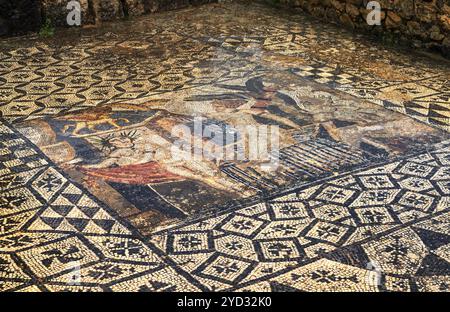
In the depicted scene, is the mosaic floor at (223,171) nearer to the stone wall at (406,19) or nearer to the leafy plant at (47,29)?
the stone wall at (406,19)

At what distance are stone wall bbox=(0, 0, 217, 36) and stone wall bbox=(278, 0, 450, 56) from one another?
157 cm

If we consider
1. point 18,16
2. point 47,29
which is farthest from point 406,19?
point 18,16

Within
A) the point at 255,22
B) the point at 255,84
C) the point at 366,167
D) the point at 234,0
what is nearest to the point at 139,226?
the point at 366,167

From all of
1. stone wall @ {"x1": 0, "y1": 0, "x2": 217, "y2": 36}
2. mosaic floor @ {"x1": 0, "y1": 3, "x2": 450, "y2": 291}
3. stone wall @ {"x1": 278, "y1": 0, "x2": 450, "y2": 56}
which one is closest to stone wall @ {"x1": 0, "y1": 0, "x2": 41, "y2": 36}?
stone wall @ {"x1": 0, "y1": 0, "x2": 217, "y2": 36}

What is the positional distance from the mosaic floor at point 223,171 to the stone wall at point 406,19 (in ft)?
0.57

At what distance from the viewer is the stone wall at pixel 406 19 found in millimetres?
5391

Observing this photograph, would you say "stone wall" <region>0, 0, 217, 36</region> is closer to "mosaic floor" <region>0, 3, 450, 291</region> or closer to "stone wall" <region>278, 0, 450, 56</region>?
"mosaic floor" <region>0, 3, 450, 291</region>

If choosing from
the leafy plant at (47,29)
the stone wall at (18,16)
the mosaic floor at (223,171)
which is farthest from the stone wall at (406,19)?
the stone wall at (18,16)

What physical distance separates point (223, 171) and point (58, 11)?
10.4ft

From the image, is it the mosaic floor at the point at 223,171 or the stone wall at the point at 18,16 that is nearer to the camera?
the mosaic floor at the point at 223,171

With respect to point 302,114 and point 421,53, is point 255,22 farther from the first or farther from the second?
point 302,114

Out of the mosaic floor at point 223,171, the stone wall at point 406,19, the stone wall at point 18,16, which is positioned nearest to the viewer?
the mosaic floor at point 223,171

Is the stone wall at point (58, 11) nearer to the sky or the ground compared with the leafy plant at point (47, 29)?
nearer to the sky

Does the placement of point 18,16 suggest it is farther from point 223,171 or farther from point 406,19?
point 223,171
